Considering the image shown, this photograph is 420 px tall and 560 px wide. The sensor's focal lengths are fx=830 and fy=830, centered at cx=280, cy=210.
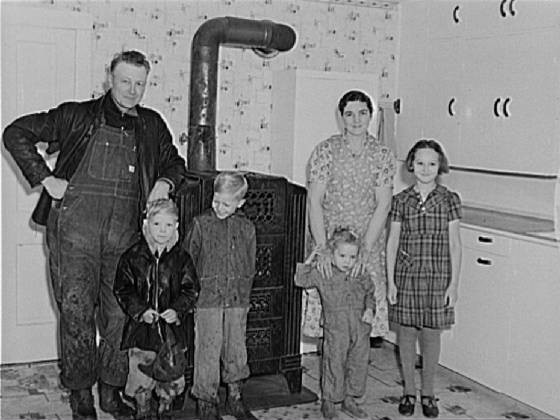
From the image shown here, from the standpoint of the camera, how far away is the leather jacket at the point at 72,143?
10.7 ft

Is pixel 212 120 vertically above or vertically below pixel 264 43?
below

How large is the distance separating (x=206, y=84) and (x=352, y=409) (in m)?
1.66

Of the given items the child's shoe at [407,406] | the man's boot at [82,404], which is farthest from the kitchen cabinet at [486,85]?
the man's boot at [82,404]

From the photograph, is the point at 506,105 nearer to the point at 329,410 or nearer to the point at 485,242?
the point at 485,242

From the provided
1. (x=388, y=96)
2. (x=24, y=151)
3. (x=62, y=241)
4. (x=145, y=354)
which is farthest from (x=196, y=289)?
(x=388, y=96)

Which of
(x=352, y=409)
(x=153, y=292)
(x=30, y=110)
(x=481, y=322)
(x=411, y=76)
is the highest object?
(x=411, y=76)

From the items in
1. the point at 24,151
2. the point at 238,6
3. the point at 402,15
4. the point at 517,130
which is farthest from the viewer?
the point at 402,15

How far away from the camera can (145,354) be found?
10.7ft

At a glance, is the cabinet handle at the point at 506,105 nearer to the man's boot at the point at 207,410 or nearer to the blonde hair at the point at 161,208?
the blonde hair at the point at 161,208

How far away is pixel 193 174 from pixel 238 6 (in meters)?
1.28

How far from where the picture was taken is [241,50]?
4.68m

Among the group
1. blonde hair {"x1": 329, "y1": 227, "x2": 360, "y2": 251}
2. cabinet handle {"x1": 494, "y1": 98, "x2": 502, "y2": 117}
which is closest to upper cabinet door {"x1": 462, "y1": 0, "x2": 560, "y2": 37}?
cabinet handle {"x1": 494, "y1": 98, "x2": 502, "y2": 117}

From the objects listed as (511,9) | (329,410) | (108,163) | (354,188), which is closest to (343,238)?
(354,188)

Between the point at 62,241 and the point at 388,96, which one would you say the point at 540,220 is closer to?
the point at 388,96
